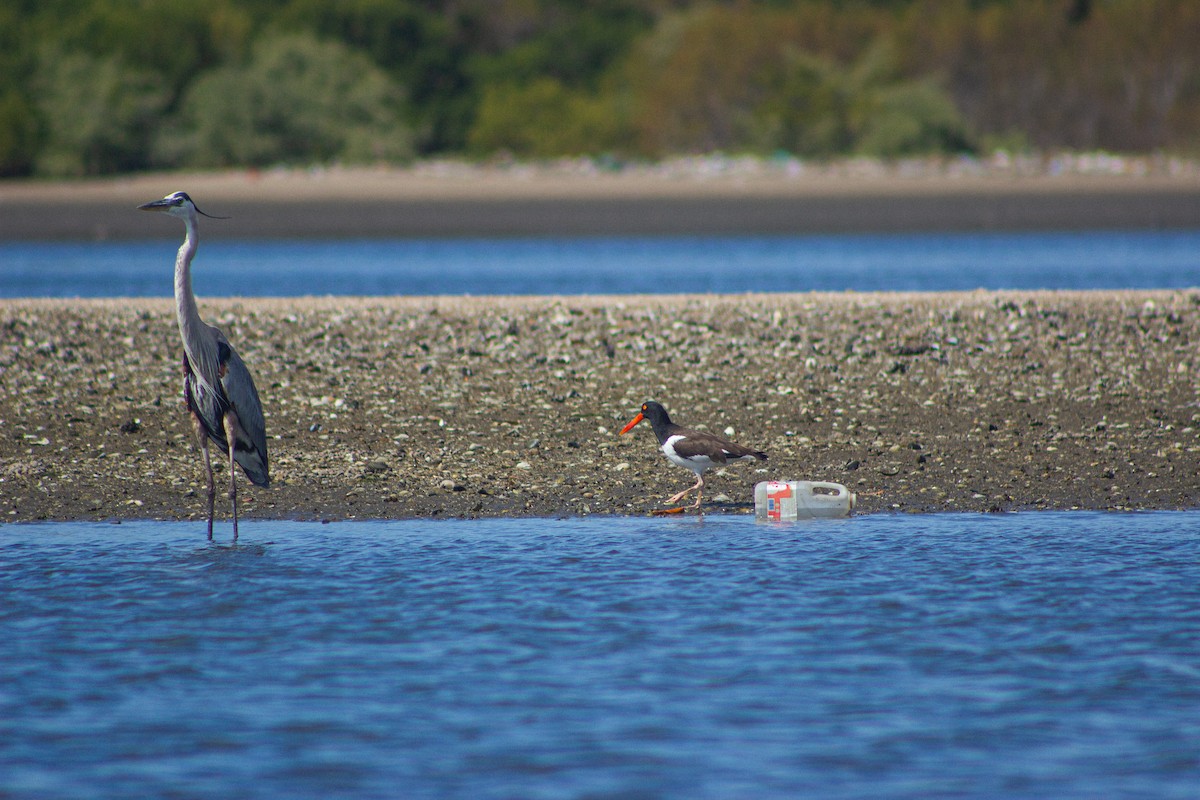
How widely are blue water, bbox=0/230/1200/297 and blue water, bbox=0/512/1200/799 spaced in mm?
15339

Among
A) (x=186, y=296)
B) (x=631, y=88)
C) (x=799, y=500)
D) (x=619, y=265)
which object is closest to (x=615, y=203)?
(x=619, y=265)

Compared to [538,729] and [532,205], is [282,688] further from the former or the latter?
[532,205]

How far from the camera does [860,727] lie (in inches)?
288

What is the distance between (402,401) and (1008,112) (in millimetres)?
56976

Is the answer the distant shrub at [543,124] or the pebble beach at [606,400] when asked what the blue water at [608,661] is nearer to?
the pebble beach at [606,400]

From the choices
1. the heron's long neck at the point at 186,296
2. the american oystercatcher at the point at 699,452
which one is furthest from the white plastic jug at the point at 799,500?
the heron's long neck at the point at 186,296

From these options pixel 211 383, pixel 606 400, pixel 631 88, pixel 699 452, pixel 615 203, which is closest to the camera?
pixel 211 383

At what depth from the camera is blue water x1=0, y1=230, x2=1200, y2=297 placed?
27375 millimetres

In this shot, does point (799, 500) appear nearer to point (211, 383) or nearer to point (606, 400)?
point (606, 400)

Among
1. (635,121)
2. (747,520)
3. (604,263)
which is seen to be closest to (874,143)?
(635,121)

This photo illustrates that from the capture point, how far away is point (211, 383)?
1180 cm

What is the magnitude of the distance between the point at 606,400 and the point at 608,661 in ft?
25.5

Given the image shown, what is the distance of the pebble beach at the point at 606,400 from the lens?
13109 mm

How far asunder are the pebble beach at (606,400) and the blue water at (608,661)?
1232 millimetres
